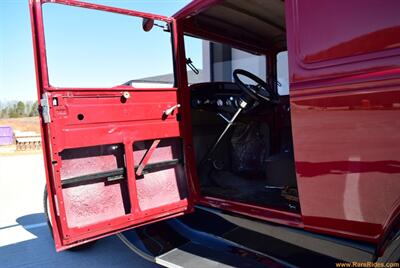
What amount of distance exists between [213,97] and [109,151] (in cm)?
111

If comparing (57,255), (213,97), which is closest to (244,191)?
(213,97)

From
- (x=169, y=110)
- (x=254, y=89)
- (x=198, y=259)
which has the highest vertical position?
(x=254, y=89)

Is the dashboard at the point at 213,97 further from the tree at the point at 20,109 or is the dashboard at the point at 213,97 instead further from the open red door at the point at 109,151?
the tree at the point at 20,109

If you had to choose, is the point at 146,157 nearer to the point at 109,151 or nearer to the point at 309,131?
the point at 109,151

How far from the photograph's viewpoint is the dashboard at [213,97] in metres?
2.90

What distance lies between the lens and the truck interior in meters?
2.62

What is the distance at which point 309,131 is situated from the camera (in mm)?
1726

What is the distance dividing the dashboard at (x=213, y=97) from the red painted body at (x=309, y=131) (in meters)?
0.44

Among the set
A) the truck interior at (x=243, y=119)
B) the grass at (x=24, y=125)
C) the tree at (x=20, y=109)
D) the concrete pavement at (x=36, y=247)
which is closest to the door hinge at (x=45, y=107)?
the truck interior at (x=243, y=119)

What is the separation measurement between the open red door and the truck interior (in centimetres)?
39

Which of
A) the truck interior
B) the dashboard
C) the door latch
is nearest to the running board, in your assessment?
the truck interior

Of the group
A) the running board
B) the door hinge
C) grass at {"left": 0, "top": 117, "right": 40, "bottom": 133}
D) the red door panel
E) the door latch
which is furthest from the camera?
grass at {"left": 0, "top": 117, "right": 40, "bottom": 133}

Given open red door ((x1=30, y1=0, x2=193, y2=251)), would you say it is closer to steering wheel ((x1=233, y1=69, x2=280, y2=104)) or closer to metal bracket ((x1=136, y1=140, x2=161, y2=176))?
metal bracket ((x1=136, y1=140, x2=161, y2=176))

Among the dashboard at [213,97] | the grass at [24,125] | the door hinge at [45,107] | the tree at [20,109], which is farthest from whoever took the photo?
the tree at [20,109]
